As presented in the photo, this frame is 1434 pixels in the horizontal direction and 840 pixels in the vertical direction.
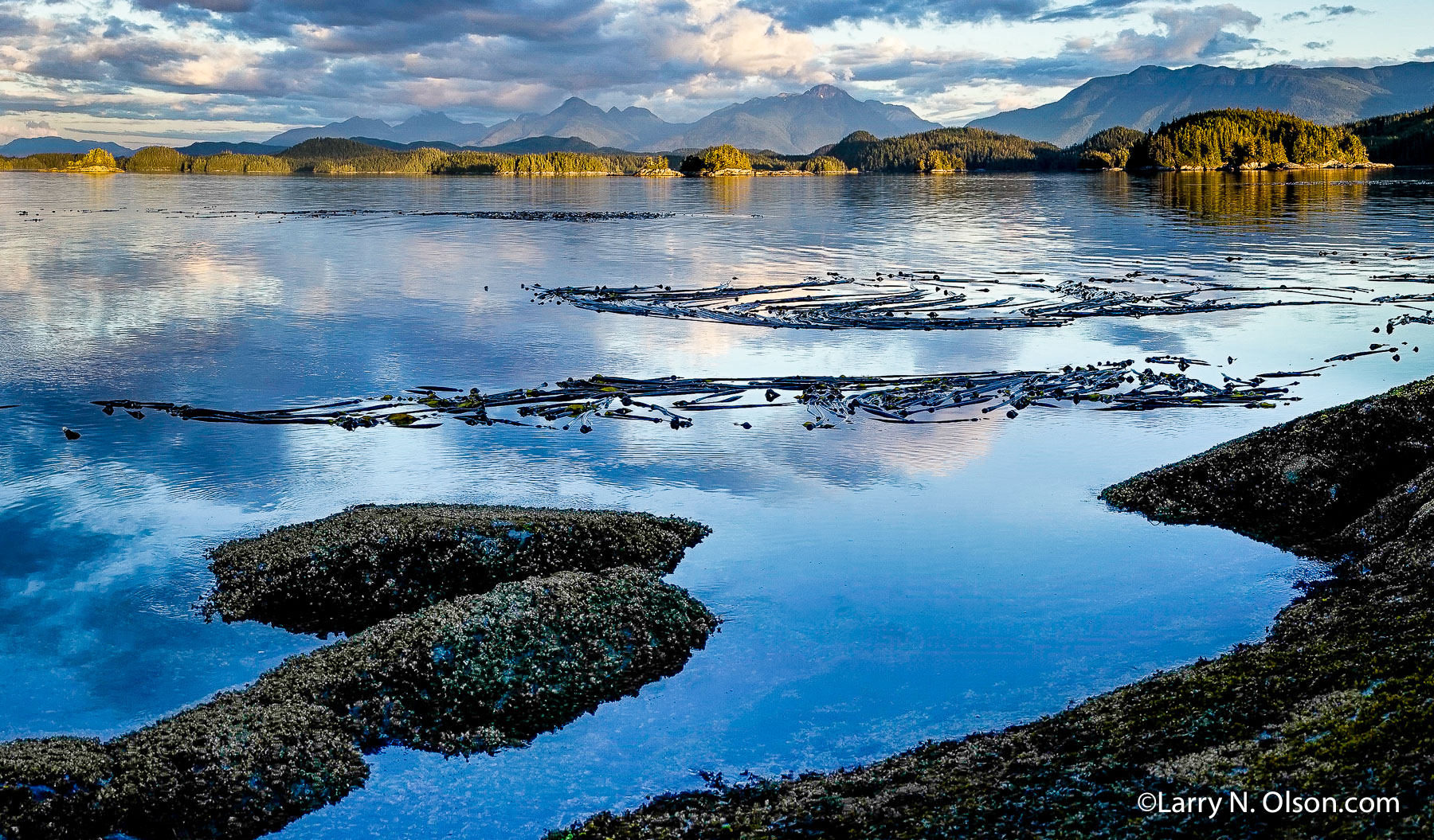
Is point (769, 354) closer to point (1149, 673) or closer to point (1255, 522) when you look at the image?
point (1255, 522)

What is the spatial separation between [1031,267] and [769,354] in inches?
989

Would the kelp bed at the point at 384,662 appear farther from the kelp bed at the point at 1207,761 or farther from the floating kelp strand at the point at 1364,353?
the floating kelp strand at the point at 1364,353

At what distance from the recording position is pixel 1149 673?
11.4 m

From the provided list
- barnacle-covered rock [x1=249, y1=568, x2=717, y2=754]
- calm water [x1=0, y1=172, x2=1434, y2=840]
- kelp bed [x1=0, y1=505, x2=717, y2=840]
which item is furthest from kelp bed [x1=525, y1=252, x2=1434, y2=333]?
barnacle-covered rock [x1=249, y1=568, x2=717, y2=754]

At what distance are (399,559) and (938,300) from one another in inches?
1094

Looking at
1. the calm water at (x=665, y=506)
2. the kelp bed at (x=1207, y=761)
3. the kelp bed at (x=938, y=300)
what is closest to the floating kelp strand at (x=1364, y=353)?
the calm water at (x=665, y=506)

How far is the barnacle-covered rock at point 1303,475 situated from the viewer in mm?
15508

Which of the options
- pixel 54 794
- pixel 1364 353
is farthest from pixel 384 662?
pixel 1364 353

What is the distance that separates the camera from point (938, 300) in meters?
37.8

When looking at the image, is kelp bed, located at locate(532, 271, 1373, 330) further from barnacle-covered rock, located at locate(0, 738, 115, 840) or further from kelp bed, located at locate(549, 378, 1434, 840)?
barnacle-covered rock, located at locate(0, 738, 115, 840)

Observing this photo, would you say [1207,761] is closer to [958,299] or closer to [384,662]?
[384,662]

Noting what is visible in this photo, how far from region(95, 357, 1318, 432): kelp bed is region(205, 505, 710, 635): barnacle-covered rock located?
22.7 feet

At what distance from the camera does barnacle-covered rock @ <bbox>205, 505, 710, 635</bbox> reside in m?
13.0

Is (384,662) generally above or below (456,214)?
below
